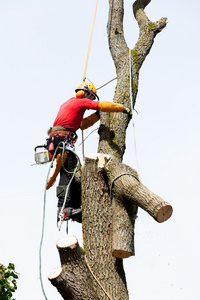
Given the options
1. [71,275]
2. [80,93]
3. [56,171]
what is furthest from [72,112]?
[71,275]

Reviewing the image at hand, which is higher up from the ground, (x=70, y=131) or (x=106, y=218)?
(x=70, y=131)

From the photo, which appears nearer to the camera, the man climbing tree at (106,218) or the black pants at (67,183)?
the man climbing tree at (106,218)

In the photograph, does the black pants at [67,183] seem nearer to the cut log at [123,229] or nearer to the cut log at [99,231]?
the cut log at [99,231]

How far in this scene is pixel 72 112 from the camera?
20.0 feet

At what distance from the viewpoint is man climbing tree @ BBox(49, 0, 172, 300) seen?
4.57 metres

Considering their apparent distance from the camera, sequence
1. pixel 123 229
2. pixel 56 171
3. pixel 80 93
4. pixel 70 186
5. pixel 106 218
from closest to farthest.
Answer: pixel 123 229, pixel 106 218, pixel 70 186, pixel 56 171, pixel 80 93

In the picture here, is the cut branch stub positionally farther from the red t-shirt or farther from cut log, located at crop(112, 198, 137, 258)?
the red t-shirt

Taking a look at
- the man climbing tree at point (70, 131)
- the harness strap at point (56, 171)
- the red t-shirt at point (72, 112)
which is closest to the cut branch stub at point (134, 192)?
the man climbing tree at point (70, 131)

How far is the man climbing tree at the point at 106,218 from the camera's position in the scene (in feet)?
15.0

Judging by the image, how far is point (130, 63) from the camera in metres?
6.32

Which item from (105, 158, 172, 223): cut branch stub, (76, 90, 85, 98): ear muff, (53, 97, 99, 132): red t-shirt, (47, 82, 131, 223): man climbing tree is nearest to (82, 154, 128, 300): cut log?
(105, 158, 172, 223): cut branch stub

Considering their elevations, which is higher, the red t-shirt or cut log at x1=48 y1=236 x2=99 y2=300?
the red t-shirt

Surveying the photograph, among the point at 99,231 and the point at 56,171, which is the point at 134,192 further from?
the point at 56,171

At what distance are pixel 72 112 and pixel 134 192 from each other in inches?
62.1
